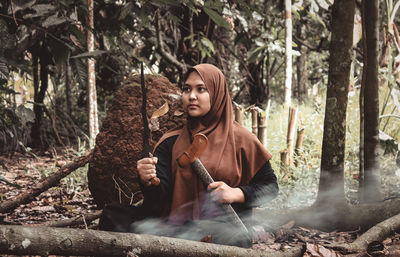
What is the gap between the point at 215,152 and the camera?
2.18 m

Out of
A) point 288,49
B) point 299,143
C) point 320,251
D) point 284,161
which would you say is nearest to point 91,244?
point 320,251

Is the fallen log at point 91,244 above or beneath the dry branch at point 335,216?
above

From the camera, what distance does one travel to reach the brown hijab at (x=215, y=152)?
217cm

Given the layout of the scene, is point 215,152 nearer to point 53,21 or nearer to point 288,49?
point 53,21

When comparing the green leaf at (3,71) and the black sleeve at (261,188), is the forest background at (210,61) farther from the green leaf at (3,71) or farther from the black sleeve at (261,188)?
the black sleeve at (261,188)

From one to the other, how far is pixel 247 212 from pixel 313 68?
10.9 m

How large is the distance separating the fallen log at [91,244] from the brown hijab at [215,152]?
435 mm

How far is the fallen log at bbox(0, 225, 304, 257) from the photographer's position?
4.20 feet

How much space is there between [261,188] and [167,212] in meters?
0.55

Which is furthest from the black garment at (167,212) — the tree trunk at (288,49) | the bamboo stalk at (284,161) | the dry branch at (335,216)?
the tree trunk at (288,49)

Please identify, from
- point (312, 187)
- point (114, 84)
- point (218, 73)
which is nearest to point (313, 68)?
point (114, 84)

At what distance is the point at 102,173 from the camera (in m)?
3.23

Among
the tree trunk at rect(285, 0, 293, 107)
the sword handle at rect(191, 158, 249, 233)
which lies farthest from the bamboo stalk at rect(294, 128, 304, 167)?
the sword handle at rect(191, 158, 249, 233)

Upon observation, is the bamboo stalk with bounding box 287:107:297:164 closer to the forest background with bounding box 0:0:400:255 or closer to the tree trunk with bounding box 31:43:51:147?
the forest background with bounding box 0:0:400:255
